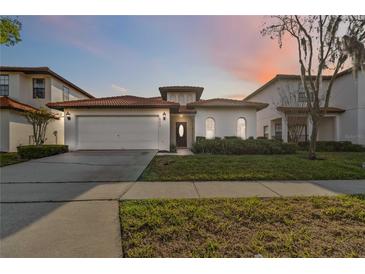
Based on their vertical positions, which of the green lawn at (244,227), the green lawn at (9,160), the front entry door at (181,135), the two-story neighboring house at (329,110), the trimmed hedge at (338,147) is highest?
the two-story neighboring house at (329,110)

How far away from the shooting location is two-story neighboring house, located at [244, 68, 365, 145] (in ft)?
59.0

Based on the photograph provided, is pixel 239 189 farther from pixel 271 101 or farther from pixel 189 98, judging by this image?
pixel 271 101

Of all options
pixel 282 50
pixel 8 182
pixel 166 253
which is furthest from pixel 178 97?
pixel 166 253

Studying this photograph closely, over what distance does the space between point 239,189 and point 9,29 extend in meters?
9.71

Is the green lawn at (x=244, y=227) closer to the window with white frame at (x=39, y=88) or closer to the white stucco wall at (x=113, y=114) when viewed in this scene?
the white stucco wall at (x=113, y=114)

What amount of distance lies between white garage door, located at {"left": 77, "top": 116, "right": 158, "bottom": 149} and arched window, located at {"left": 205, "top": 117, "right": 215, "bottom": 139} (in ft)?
13.7

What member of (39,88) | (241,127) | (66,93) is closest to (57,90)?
(39,88)

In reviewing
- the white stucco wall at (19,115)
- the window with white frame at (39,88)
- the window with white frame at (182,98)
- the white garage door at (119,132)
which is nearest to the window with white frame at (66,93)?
the white stucco wall at (19,115)

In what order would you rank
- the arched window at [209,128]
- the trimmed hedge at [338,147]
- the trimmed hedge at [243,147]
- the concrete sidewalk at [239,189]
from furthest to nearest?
the arched window at [209,128], the trimmed hedge at [338,147], the trimmed hedge at [243,147], the concrete sidewalk at [239,189]

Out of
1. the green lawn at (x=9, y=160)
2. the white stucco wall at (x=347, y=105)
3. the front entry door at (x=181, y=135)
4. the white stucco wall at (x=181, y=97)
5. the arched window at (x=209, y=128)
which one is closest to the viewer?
the green lawn at (x=9, y=160)

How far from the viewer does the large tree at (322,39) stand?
9.95m

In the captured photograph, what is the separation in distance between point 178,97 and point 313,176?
595 inches

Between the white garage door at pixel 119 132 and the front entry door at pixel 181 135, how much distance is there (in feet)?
13.6

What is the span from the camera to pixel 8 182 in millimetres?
6262
